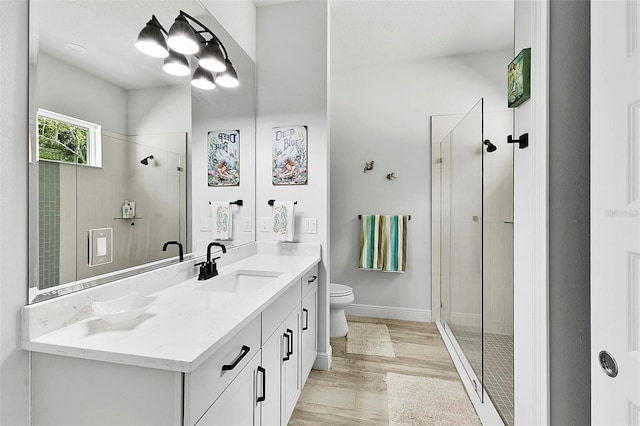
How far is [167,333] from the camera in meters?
0.89

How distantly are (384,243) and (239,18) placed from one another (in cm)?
229

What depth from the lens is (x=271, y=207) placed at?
227 centimetres

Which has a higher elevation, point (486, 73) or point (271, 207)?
point (486, 73)

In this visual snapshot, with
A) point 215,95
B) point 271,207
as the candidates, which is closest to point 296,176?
point 271,207

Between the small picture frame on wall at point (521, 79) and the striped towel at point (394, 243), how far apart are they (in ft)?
6.48

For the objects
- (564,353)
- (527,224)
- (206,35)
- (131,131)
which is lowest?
(564,353)

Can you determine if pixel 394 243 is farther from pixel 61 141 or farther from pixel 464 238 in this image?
pixel 61 141

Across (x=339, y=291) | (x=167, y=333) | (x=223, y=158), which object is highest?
(x=223, y=158)

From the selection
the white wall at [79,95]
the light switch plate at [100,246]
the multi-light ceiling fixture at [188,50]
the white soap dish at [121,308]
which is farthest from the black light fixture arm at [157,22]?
the white soap dish at [121,308]

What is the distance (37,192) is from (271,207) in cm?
146

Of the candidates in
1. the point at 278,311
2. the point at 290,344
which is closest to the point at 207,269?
the point at 278,311

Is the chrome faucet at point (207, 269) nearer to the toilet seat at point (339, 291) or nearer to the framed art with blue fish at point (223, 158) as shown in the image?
the framed art with blue fish at point (223, 158)

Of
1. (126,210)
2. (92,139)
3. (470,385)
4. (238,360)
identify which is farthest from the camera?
(470,385)
